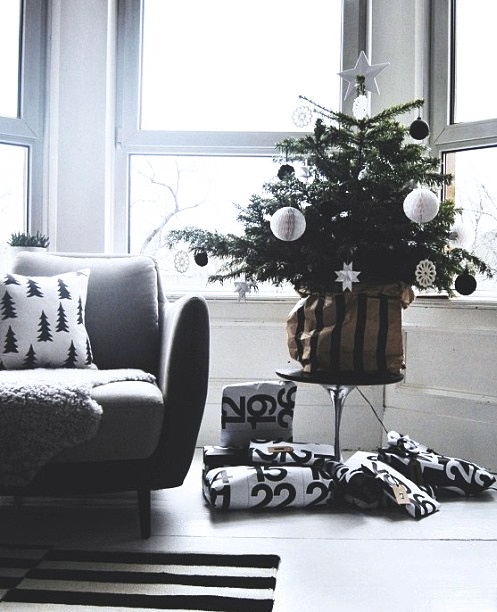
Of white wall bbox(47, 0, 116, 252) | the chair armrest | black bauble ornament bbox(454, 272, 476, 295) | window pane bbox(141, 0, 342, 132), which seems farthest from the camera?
window pane bbox(141, 0, 342, 132)

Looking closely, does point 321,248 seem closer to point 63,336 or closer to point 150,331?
point 150,331

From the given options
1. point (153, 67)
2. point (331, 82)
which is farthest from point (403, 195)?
point (153, 67)

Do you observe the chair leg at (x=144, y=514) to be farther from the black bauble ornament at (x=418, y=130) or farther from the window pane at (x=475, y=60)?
the window pane at (x=475, y=60)

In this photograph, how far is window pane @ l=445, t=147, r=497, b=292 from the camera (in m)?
Answer: 2.78

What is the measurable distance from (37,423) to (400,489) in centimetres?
110

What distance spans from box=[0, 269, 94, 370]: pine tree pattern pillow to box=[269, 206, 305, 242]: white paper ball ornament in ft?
2.30

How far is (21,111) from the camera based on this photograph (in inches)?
119

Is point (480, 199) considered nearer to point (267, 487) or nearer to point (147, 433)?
point (267, 487)

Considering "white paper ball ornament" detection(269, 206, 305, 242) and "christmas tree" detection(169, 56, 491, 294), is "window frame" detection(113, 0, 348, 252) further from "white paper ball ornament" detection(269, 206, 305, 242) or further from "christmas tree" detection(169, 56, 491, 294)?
"white paper ball ornament" detection(269, 206, 305, 242)

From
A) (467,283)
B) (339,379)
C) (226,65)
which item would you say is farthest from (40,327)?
(226,65)

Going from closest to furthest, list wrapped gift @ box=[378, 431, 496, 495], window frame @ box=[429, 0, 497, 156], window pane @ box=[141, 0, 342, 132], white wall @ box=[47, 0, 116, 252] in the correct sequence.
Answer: wrapped gift @ box=[378, 431, 496, 495] → window frame @ box=[429, 0, 497, 156] → white wall @ box=[47, 0, 116, 252] → window pane @ box=[141, 0, 342, 132]

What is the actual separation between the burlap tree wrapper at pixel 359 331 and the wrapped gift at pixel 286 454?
272mm

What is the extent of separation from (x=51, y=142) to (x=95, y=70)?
1.22 feet

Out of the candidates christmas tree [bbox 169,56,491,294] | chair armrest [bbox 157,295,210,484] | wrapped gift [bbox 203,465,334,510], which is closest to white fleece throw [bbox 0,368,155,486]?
chair armrest [bbox 157,295,210,484]
